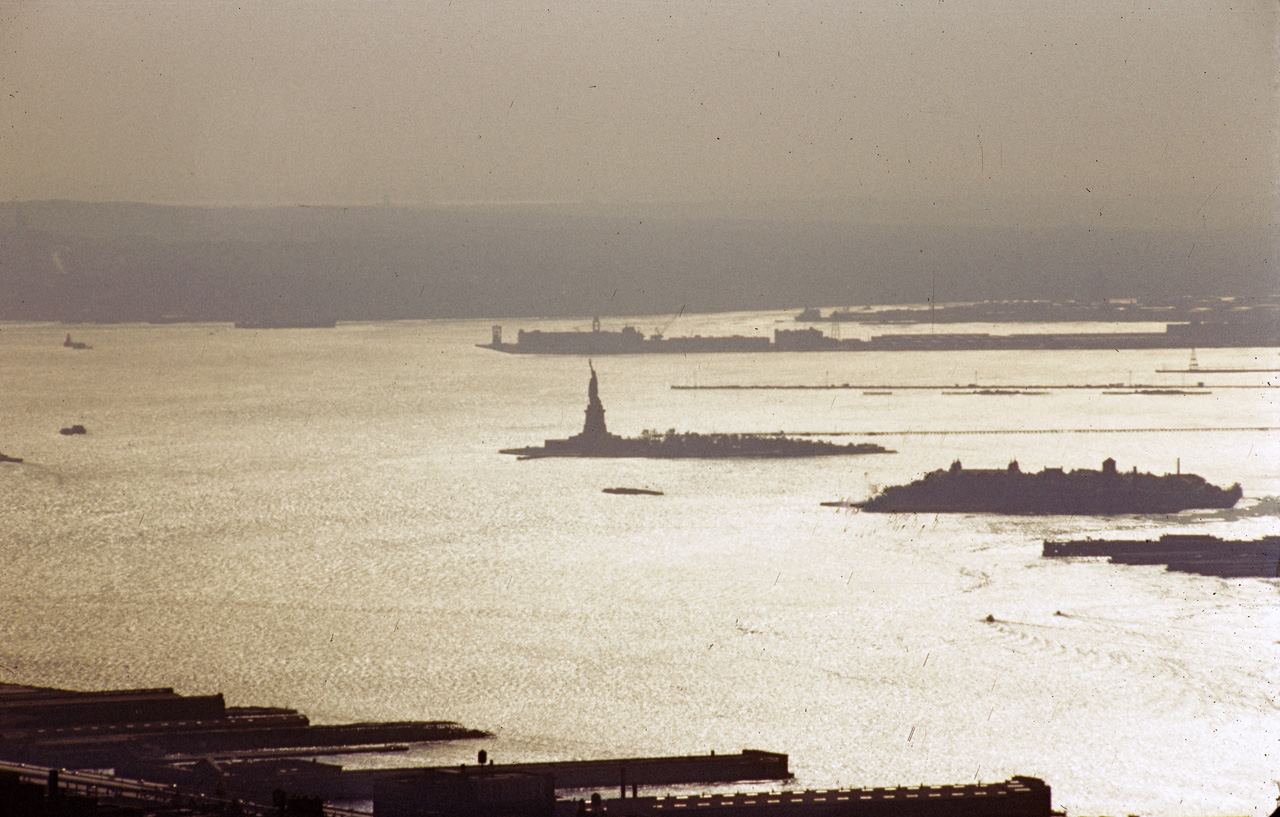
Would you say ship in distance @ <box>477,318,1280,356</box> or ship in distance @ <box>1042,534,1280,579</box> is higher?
ship in distance @ <box>477,318,1280,356</box>

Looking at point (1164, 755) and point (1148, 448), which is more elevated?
point (1148, 448)

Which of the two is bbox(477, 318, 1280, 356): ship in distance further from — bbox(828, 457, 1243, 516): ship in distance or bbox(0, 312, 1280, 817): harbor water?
bbox(828, 457, 1243, 516): ship in distance

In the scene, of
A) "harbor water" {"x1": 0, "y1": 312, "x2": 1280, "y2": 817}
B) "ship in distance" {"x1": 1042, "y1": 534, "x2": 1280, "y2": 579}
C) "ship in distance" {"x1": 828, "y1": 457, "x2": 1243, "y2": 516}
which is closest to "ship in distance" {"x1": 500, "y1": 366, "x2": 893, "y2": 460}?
"harbor water" {"x1": 0, "y1": 312, "x2": 1280, "y2": 817}

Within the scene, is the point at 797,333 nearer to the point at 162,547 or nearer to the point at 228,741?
the point at 162,547

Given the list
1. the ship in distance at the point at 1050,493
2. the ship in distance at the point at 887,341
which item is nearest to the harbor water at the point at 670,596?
the ship in distance at the point at 1050,493

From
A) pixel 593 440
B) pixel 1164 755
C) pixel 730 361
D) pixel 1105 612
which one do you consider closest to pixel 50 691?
pixel 1164 755

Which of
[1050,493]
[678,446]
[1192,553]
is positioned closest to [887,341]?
[678,446]
